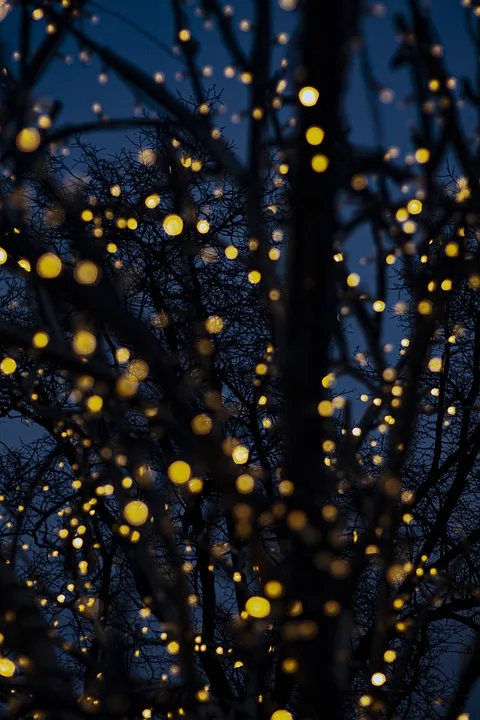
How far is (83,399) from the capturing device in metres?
1.59

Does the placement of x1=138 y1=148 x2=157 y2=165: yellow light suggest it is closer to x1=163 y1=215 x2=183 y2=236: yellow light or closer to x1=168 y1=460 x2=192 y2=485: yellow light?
x1=163 y1=215 x2=183 y2=236: yellow light

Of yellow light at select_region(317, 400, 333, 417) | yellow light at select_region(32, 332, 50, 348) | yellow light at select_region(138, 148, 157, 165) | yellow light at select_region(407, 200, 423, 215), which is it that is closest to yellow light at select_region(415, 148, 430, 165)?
yellow light at select_region(407, 200, 423, 215)

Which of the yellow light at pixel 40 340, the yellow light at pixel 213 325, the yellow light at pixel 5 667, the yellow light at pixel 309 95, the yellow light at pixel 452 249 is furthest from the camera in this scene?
the yellow light at pixel 213 325

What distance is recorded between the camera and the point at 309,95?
1217 mm

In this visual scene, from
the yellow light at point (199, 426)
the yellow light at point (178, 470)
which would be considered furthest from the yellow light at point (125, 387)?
the yellow light at point (178, 470)

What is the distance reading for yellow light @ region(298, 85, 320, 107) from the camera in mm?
1217

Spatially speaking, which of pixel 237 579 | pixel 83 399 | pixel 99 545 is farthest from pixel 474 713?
pixel 83 399

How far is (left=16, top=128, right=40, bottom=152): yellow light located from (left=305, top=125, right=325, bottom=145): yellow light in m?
0.72

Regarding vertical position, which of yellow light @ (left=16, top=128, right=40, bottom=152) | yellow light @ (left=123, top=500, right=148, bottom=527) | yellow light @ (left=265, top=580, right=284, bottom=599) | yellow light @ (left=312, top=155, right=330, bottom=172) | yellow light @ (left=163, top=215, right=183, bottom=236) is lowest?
yellow light @ (left=265, top=580, right=284, bottom=599)

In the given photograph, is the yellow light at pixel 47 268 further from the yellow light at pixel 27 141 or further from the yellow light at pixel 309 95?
the yellow light at pixel 309 95

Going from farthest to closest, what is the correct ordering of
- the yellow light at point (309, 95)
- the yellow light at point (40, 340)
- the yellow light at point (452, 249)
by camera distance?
1. the yellow light at point (452, 249)
2. the yellow light at point (40, 340)
3. the yellow light at point (309, 95)

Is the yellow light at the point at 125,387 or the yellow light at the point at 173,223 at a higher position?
the yellow light at the point at 173,223

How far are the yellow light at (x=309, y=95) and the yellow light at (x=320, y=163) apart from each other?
0.10 metres

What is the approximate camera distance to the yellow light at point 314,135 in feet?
4.00
